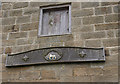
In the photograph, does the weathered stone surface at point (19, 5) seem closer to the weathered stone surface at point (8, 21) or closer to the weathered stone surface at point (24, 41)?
the weathered stone surface at point (8, 21)

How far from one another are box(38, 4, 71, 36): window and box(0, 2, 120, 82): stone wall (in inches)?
5.1

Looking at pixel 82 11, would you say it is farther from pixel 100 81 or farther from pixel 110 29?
pixel 100 81

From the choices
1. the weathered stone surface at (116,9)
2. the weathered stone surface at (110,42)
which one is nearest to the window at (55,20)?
the weathered stone surface at (110,42)

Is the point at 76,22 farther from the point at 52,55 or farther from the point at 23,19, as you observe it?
the point at 23,19

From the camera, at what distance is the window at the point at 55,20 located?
5449 mm

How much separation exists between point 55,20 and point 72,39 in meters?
0.75

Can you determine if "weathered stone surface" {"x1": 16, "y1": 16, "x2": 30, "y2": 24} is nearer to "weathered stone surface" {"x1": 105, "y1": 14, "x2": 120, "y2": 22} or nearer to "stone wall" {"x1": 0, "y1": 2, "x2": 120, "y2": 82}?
"stone wall" {"x1": 0, "y1": 2, "x2": 120, "y2": 82}

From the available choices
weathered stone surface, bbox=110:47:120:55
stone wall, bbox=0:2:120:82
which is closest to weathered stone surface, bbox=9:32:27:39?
stone wall, bbox=0:2:120:82

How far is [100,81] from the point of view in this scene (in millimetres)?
4570

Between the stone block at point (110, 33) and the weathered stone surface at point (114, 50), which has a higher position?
the stone block at point (110, 33)

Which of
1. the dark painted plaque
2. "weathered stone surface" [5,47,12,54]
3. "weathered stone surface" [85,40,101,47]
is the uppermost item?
"weathered stone surface" [85,40,101,47]

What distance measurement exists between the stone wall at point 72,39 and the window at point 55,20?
130 mm

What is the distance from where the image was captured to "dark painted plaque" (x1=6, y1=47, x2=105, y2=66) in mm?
4793

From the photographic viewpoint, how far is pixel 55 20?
562 cm
